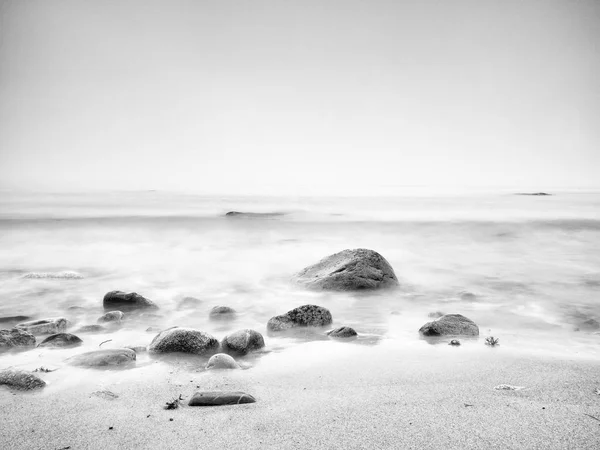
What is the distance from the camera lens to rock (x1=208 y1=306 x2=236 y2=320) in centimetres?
637

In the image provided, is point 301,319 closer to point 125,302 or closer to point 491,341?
point 491,341

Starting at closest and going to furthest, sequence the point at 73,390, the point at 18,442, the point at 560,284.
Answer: the point at 18,442 → the point at 73,390 → the point at 560,284

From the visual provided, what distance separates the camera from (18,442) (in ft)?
9.20

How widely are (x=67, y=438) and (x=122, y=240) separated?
15.1 metres

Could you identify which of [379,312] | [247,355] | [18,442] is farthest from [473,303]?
[18,442]

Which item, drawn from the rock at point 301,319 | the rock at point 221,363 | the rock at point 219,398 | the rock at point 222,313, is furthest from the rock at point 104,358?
the rock at point 222,313

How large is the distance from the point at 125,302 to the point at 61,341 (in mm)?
1835

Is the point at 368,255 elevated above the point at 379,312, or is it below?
above

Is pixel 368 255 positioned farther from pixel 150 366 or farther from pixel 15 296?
pixel 15 296

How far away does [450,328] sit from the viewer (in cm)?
528

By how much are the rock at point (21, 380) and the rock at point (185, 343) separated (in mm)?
1130

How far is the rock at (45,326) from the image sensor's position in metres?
5.27

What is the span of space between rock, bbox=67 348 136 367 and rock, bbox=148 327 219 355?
1.03 ft

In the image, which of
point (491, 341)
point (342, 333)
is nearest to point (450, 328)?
point (491, 341)
